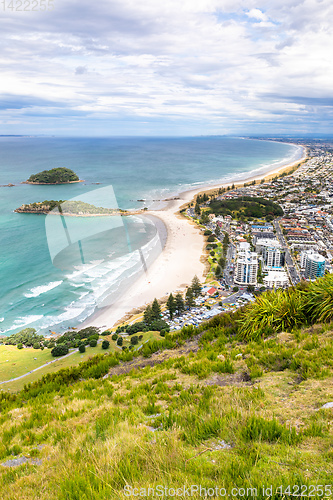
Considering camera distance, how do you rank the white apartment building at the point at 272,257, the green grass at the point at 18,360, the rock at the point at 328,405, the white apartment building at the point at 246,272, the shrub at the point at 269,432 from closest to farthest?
the shrub at the point at 269,432 → the rock at the point at 328,405 → the green grass at the point at 18,360 → the white apartment building at the point at 246,272 → the white apartment building at the point at 272,257

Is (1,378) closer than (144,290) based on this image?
Yes

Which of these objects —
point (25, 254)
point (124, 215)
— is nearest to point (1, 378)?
point (25, 254)

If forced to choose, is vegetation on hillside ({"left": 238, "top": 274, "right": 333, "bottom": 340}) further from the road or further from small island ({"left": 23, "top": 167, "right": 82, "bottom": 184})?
small island ({"left": 23, "top": 167, "right": 82, "bottom": 184})

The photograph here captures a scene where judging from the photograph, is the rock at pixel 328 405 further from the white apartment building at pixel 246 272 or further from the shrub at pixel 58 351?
the white apartment building at pixel 246 272

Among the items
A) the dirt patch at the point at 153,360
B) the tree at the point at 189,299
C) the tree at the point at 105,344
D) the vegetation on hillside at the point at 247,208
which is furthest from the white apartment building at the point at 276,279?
the vegetation on hillside at the point at 247,208

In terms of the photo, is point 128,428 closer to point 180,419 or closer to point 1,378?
point 180,419

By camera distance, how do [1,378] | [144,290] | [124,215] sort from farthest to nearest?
[124,215] < [144,290] < [1,378]
